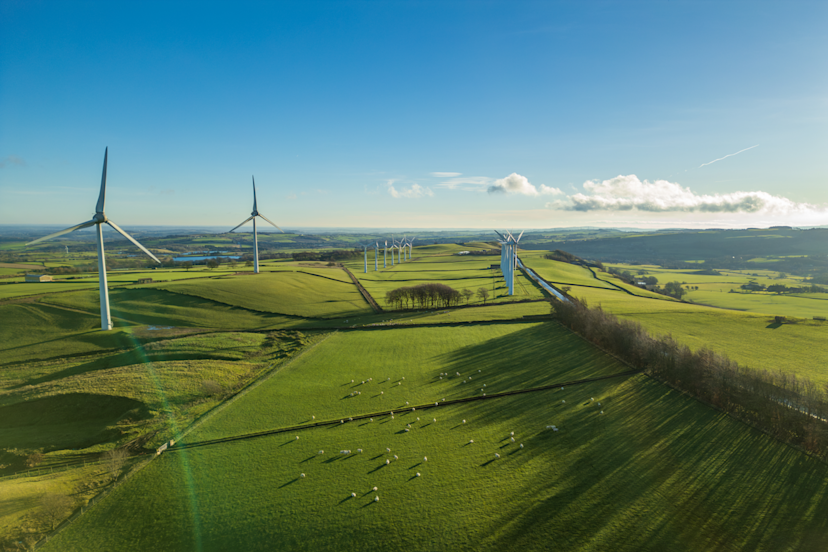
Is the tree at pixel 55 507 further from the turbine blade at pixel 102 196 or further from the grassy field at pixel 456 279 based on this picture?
the grassy field at pixel 456 279

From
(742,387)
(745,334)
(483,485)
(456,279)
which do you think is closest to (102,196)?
(483,485)

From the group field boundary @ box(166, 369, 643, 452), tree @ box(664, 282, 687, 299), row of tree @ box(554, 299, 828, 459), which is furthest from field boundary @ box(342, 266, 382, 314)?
tree @ box(664, 282, 687, 299)

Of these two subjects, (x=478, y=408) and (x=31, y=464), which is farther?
(x=478, y=408)

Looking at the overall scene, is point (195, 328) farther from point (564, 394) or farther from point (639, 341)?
point (639, 341)

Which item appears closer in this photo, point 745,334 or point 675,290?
point 745,334

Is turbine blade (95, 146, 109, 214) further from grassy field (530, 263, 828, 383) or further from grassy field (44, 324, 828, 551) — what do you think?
grassy field (530, 263, 828, 383)

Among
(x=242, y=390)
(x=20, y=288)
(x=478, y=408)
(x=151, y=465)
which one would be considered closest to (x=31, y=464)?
(x=151, y=465)

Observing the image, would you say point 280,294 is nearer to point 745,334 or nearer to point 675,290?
point 745,334
